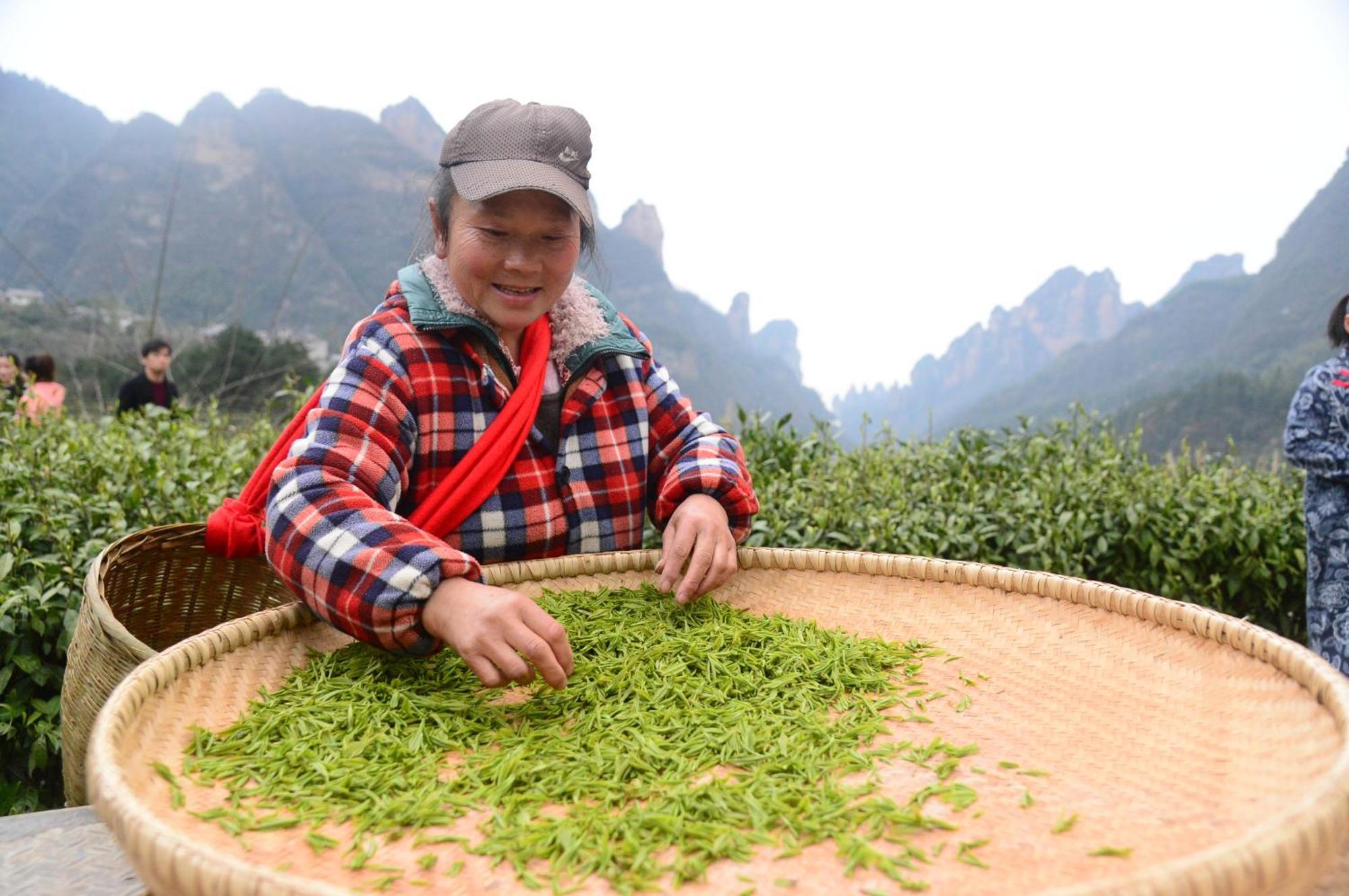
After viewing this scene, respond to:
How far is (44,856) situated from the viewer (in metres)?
1.50

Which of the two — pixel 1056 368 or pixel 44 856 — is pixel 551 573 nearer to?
pixel 44 856

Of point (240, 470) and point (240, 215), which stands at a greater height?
point (240, 215)

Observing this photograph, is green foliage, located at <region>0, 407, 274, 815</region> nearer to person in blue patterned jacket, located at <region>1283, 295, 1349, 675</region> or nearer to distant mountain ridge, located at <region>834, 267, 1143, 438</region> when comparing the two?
person in blue patterned jacket, located at <region>1283, 295, 1349, 675</region>

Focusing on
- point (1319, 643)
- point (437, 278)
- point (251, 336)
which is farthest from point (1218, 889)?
point (251, 336)

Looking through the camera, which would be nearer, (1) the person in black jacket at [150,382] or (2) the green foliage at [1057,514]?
(2) the green foliage at [1057,514]

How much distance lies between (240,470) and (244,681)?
87.0 inches

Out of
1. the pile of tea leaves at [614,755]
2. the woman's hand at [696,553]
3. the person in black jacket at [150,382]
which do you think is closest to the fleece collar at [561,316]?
the woman's hand at [696,553]

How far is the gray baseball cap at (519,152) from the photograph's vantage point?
1.60 m

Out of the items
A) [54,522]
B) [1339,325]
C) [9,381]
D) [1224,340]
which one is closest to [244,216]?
[9,381]

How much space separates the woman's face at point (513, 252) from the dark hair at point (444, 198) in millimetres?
34

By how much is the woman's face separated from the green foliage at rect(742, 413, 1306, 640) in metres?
1.78

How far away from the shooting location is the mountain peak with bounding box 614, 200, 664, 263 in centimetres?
4325

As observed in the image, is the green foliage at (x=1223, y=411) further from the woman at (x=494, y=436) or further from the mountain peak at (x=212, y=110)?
the mountain peak at (x=212, y=110)

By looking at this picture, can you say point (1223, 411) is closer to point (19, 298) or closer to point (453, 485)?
point (453, 485)
